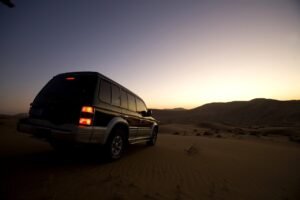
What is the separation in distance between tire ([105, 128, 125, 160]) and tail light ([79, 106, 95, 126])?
2.91 ft

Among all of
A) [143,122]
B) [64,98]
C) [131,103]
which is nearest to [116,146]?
[131,103]

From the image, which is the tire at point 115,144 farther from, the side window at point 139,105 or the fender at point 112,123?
the side window at point 139,105

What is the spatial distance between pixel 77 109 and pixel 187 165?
10.5ft

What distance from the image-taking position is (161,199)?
115 inches

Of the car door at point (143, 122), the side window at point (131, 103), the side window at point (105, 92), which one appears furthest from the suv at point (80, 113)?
the car door at point (143, 122)

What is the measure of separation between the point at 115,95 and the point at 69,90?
117 cm

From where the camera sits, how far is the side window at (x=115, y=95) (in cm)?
481

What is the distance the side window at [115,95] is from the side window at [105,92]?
0.19 m

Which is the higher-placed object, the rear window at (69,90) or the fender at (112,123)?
the rear window at (69,90)

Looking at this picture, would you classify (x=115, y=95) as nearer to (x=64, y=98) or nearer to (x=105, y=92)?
(x=105, y=92)

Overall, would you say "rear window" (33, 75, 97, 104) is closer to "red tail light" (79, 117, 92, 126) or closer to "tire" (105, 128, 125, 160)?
"red tail light" (79, 117, 92, 126)

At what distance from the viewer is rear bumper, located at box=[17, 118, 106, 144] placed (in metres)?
3.65

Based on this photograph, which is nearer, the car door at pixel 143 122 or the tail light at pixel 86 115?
the tail light at pixel 86 115

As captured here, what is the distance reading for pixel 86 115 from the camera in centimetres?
Result: 379
